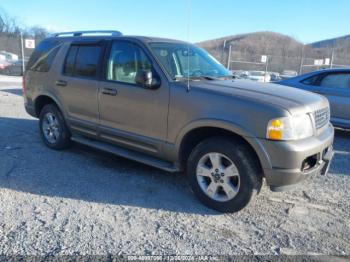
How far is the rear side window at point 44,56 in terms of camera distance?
5621 millimetres

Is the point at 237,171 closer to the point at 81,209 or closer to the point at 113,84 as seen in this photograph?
the point at 81,209

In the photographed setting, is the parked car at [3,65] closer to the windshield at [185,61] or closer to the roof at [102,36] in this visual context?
the roof at [102,36]

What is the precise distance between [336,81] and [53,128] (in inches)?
229

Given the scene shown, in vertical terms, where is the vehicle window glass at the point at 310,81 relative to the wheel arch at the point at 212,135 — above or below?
above

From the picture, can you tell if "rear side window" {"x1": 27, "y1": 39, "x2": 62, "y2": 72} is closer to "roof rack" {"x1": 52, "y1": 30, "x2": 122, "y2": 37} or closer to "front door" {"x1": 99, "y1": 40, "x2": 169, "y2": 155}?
"roof rack" {"x1": 52, "y1": 30, "x2": 122, "y2": 37}

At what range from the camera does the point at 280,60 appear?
27469 millimetres

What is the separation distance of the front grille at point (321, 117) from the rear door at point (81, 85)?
2.89m

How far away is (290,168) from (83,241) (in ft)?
6.81

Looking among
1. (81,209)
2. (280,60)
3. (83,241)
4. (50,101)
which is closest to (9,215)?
(81,209)

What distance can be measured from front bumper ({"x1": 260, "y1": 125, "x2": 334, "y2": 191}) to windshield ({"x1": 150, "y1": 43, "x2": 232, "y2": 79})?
58.1 inches

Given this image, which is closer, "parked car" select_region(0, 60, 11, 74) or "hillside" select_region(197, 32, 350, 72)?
"parked car" select_region(0, 60, 11, 74)

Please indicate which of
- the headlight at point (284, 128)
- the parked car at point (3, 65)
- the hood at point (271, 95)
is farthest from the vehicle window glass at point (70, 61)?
the parked car at point (3, 65)

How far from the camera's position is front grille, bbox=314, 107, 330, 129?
146 inches

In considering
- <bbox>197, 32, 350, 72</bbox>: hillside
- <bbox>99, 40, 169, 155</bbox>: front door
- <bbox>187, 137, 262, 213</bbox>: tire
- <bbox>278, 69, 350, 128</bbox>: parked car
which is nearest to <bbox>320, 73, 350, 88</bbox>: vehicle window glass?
<bbox>278, 69, 350, 128</bbox>: parked car
